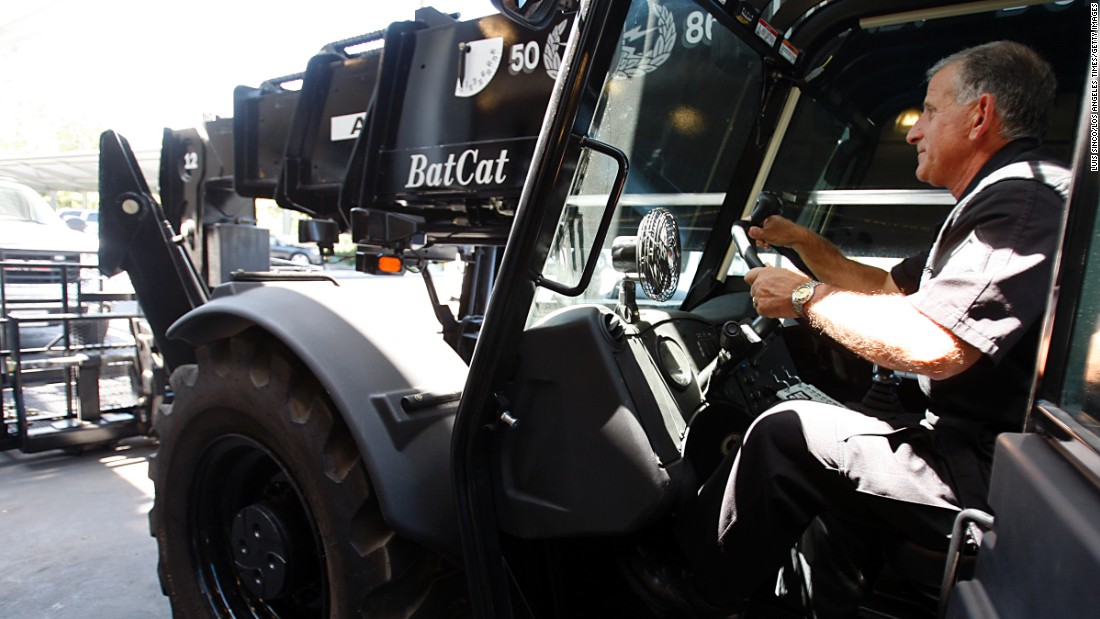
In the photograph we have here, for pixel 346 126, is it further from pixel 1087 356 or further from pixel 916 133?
pixel 1087 356

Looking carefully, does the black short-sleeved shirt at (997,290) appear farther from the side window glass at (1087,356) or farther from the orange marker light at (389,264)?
the orange marker light at (389,264)

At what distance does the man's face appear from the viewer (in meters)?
1.63

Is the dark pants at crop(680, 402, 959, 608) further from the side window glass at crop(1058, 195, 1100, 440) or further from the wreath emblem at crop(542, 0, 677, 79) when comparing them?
the wreath emblem at crop(542, 0, 677, 79)

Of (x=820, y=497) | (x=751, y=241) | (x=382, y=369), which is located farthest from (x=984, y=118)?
(x=382, y=369)

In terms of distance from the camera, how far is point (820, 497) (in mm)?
1441

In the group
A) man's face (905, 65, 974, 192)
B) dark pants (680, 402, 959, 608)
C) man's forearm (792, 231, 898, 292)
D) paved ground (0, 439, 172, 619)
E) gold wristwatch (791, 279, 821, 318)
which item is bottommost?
paved ground (0, 439, 172, 619)

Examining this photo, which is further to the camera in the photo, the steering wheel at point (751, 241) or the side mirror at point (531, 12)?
the steering wheel at point (751, 241)

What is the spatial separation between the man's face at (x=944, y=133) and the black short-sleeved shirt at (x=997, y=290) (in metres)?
0.18

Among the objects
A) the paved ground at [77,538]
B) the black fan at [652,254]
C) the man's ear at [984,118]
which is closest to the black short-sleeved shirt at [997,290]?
the man's ear at [984,118]

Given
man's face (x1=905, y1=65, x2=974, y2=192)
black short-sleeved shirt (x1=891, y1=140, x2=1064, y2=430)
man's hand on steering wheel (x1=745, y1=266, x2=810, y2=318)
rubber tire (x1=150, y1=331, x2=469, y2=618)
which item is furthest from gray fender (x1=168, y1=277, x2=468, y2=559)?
man's face (x1=905, y1=65, x2=974, y2=192)

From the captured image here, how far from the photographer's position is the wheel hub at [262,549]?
6.56 feet

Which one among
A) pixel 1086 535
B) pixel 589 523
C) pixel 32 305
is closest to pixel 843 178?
pixel 589 523

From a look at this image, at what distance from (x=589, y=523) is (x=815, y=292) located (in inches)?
27.7

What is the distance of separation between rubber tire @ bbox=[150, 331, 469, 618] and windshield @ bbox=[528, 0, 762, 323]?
0.65 m
